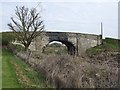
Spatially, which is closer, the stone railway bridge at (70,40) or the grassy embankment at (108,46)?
the stone railway bridge at (70,40)

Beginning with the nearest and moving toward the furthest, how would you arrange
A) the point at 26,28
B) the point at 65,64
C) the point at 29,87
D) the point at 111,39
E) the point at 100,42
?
the point at 29,87 < the point at 65,64 < the point at 26,28 < the point at 100,42 < the point at 111,39

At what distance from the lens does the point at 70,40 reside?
4781 cm

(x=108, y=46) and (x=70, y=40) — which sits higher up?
(x=70, y=40)

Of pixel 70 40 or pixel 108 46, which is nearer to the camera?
pixel 70 40

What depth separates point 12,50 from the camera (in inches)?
1508

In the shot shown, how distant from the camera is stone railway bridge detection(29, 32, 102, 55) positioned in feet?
147

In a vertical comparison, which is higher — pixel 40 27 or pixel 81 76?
pixel 40 27

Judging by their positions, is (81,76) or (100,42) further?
(100,42)

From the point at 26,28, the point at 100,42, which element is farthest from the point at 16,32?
the point at 100,42

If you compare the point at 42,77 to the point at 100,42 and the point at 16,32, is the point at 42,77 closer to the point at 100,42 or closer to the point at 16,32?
the point at 16,32

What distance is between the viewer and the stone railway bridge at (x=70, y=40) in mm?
44656

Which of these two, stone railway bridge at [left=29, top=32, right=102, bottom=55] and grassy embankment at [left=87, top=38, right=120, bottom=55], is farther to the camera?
grassy embankment at [left=87, top=38, right=120, bottom=55]

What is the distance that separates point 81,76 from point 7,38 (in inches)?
1186

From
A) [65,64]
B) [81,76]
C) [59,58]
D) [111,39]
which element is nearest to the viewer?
[81,76]
